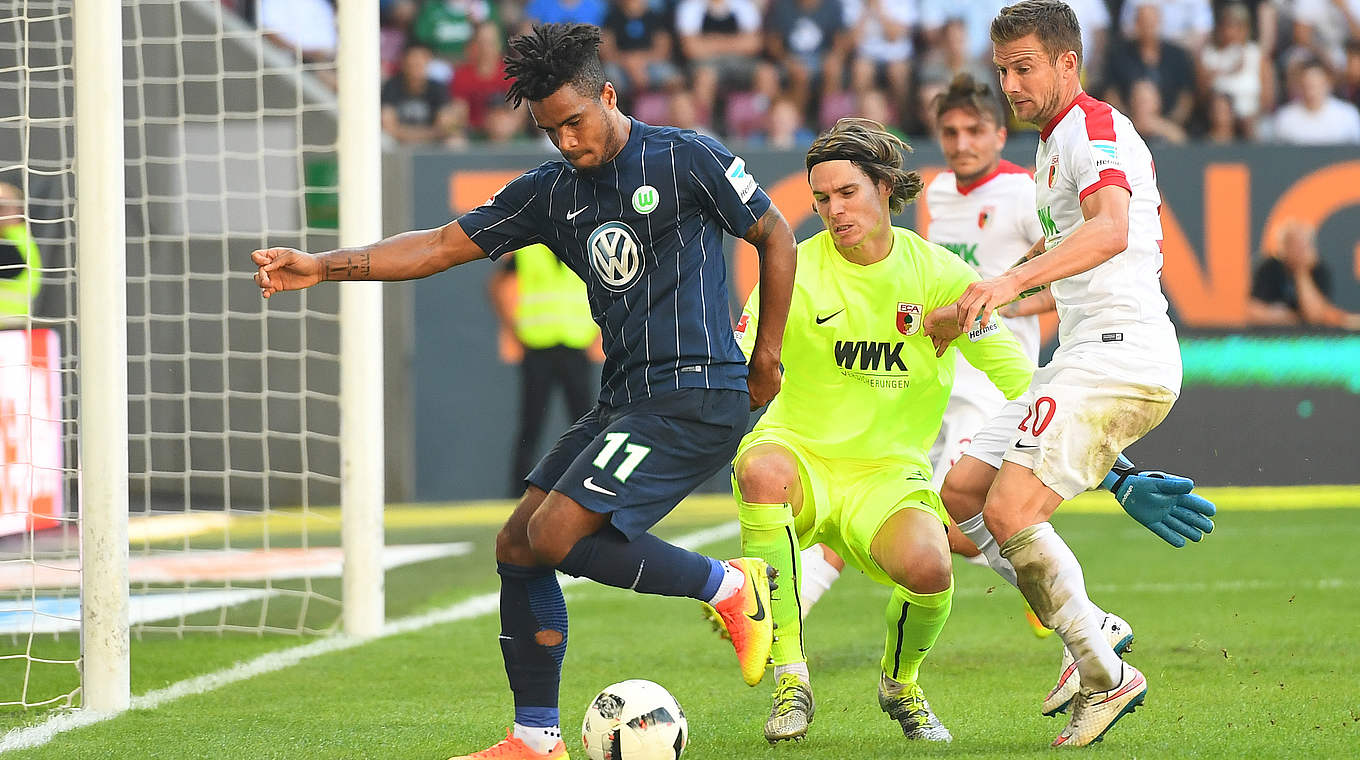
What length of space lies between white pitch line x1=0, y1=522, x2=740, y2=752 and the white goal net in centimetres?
33

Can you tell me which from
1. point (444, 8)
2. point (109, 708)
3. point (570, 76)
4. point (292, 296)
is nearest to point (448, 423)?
point (292, 296)

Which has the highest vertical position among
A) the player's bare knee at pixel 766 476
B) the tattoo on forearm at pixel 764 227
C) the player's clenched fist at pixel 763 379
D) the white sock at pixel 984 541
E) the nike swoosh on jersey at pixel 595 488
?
the tattoo on forearm at pixel 764 227

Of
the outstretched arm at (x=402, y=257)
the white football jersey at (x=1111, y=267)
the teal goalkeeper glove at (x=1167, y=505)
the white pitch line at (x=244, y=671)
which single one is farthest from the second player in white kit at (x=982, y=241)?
the outstretched arm at (x=402, y=257)

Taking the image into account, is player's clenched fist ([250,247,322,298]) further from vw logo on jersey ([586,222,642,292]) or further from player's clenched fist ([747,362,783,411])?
player's clenched fist ([747,362,783,411])

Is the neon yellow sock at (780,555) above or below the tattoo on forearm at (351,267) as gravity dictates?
below

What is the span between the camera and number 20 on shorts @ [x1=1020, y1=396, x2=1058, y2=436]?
4.50m

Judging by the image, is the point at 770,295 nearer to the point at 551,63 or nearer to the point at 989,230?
the point at 551,63

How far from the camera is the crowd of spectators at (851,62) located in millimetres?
13453

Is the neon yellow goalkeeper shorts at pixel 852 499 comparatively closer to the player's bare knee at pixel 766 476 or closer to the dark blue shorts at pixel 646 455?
the player's bare knee at pixel 766 476

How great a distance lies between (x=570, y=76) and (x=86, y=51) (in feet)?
6.64

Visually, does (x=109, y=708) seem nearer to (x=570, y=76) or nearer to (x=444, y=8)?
(x=570, y=76)

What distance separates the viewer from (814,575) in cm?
611

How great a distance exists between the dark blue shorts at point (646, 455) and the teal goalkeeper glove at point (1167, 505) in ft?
3.95

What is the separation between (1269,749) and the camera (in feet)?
14.5
